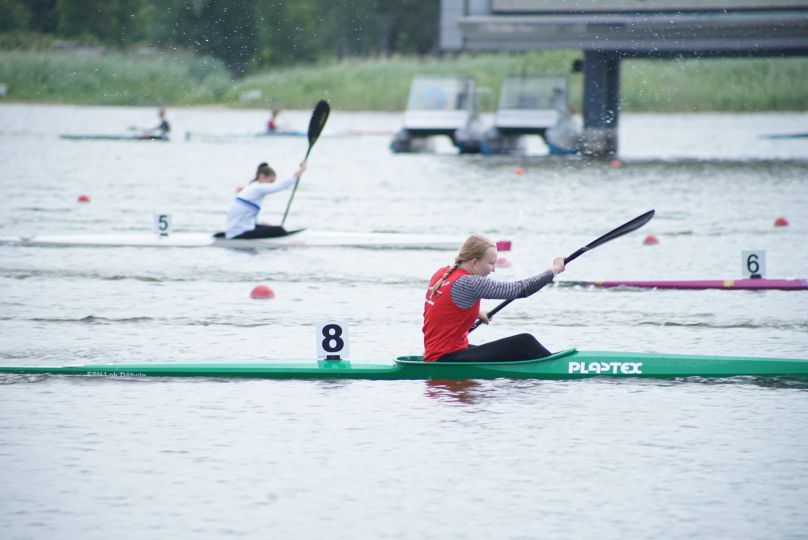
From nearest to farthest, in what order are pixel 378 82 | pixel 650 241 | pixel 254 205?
pixel 254 205 → pixel 650 241 → pixel 378 82

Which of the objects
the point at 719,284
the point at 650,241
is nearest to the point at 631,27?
the point at 650,241

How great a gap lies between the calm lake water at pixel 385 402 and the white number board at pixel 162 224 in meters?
0.25

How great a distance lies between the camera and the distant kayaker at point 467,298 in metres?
9.03

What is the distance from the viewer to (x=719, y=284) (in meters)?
13.7

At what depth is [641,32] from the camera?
3403cm

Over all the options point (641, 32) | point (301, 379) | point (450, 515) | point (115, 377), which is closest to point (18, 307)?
point (115, 377)

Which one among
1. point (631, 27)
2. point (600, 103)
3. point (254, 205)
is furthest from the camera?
point (600, 103)

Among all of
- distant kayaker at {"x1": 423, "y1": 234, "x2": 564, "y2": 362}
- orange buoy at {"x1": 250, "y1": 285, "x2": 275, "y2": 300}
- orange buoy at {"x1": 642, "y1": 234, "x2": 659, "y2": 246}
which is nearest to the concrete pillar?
orange buoy at {"x1": 642, "y1": 234, "x2": 659, "y2": 246}

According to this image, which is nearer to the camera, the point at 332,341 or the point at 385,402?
the point at 385,402

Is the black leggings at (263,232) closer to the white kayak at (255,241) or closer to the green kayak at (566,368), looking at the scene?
the white kayak at (255,241)

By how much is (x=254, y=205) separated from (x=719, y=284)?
5914 millimetres

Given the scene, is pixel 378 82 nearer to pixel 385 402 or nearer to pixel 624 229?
pixel 624 229

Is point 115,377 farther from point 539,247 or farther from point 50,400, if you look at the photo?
point 539,247

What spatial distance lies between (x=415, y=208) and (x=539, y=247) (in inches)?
230
